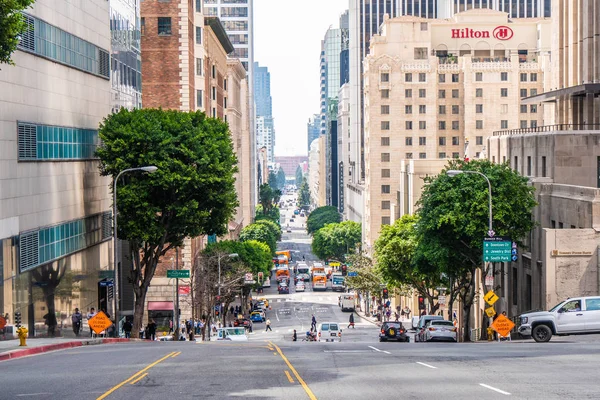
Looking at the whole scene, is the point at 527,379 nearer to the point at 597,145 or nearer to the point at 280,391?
the point at 280,391

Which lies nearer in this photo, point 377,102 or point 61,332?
point 61,332

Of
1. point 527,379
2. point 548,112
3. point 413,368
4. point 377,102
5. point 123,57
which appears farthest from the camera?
point 377,102

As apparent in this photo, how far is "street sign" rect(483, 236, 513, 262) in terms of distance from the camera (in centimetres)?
5347

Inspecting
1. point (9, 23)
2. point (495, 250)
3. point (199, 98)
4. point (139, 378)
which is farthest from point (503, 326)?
point (199, 98)

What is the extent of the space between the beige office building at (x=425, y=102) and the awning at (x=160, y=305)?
76938 mm

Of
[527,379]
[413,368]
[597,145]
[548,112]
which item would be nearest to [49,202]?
[413,368]

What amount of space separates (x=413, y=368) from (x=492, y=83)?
142 metres

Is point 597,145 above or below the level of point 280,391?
above

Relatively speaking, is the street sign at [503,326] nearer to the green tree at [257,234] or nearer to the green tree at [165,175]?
the green tree at [165,175]

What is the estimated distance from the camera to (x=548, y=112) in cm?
11131

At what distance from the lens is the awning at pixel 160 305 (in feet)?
287

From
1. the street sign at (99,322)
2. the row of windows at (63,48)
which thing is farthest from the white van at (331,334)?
the street sign at (99,322)

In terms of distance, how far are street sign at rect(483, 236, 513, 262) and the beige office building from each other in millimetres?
107091

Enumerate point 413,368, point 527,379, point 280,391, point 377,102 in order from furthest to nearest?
1. point 377,102
2. point 413,368
3. point 527,379
4. point 280,391
